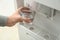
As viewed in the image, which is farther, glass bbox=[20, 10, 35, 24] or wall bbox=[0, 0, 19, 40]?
wall bbox=[0, 0, 19, 40]

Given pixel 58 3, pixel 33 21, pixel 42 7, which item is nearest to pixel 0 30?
pixel 33 21

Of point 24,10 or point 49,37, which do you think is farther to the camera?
point 24,10

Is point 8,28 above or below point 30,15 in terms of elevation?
below

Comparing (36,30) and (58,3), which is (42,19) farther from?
(58,3)

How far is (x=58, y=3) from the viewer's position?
59 cm

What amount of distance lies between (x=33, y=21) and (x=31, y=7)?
0.09 meters

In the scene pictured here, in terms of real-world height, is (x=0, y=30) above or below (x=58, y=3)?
below

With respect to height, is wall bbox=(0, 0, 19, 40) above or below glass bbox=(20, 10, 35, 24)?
below

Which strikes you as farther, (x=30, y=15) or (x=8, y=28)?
(x=8, y=28)

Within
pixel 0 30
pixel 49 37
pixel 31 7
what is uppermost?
pixel 31 7

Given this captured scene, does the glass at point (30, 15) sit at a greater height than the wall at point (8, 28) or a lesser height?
greater

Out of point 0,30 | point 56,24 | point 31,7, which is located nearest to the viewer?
point 56,24

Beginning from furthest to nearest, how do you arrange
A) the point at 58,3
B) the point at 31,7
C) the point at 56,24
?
the point at 31,7 → the point at 56,24 → the point at 58,3

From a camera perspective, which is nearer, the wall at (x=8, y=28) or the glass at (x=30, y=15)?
the glass at (x=30, y=15)
